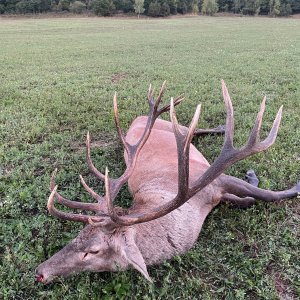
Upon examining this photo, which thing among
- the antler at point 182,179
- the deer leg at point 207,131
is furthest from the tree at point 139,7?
the antler at point 182,179

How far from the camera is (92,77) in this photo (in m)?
11.2

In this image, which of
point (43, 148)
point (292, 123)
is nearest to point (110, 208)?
point (43, 148)

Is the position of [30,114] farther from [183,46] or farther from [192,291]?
[183,46]

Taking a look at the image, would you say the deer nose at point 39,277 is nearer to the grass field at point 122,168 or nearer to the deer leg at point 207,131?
the grass field at point 122,168

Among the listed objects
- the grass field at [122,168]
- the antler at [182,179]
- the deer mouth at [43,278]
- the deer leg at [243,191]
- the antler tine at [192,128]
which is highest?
the antler tine at [192,128]

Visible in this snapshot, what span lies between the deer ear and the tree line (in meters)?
58.6

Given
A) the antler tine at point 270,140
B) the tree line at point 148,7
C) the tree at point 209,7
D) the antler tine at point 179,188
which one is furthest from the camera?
the tree at point 209,7

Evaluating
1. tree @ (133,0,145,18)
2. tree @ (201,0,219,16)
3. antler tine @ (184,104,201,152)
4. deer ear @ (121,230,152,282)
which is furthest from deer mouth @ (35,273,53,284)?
tree @ (201,0,219,16)

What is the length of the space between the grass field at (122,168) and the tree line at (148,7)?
50080mm

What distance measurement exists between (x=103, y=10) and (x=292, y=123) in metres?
55.4

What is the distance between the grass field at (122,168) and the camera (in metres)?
3.08

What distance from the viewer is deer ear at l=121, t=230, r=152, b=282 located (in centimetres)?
281

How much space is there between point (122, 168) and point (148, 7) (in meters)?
61.6

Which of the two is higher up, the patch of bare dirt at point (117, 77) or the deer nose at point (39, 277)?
the deer nose at point (39, 277)
